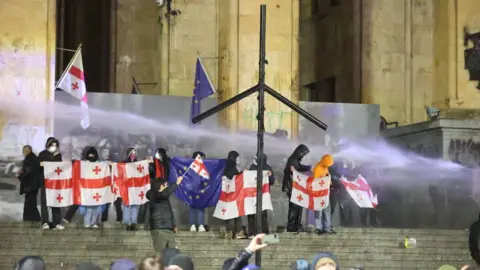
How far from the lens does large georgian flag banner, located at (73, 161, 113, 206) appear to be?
54.9ft

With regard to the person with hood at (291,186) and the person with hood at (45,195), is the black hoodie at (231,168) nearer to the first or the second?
the person with hood at (291,186)

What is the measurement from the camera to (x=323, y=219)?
17.5m

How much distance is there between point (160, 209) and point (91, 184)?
307 cm

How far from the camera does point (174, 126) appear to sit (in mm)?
21969

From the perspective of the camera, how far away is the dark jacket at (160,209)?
46.3 ft

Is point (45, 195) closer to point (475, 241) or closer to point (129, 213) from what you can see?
point (129, 213)

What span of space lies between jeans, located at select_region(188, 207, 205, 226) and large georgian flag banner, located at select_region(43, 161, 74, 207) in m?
2.44

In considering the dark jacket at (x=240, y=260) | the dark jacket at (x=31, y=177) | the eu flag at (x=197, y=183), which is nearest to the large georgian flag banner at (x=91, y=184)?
the dark jacket at (x=31, y=177)

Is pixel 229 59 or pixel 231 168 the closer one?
pixel 231 168

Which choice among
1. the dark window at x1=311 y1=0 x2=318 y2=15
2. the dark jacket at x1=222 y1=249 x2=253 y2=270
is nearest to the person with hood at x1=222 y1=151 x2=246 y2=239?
the dark jacket at x1=222 y1=249 x2=253 y2=270

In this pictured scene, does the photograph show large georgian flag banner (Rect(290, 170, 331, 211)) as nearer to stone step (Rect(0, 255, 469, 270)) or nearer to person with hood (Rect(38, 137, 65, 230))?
stone step (Rect(0, 255, 469, 270))

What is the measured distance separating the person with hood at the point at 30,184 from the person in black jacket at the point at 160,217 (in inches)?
130

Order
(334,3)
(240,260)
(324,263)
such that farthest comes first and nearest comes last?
1. (334,3)
2. (324,263)
3. (240,260)

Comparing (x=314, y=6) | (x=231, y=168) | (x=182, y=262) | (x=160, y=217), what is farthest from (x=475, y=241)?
(x=314, y=6)
